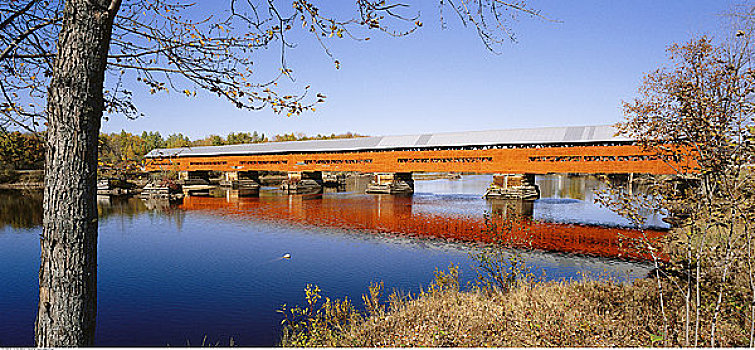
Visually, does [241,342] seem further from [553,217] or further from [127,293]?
[553,217]

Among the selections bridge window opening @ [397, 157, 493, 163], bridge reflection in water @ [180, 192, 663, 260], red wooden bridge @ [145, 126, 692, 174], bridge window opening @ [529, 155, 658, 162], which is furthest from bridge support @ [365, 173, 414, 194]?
bridge window opening @ [529, 155, 658, 162]

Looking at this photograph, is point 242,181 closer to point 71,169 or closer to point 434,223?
point 434,223

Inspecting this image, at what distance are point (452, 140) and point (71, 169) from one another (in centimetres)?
2449

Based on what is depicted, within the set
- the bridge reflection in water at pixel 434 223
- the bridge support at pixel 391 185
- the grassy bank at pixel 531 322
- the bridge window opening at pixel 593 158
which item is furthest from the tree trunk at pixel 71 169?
the bridge support at pixel 391 185

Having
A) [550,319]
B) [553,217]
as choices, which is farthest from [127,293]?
[553,217]

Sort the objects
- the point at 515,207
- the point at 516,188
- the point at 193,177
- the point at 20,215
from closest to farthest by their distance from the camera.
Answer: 1. the point at 20,215
2. the point at 515,207
3. the point at 516,188
4. the point at 193,177

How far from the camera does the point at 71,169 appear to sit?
7.61ft

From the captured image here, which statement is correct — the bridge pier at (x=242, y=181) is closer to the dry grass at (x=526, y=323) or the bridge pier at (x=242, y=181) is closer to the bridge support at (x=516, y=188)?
the bridge support at (x=516, y=188)

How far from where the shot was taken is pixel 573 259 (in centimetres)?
1023

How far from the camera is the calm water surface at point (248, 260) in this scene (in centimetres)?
637

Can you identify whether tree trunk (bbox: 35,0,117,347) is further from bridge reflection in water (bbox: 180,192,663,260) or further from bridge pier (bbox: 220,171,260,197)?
bridge pier (bbox: 220,171,260,197)

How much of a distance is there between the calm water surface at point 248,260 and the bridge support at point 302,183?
12.9 metres

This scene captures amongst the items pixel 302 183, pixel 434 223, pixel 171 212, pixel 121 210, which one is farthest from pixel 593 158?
pixel 121 210

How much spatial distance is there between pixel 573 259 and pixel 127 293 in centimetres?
988
